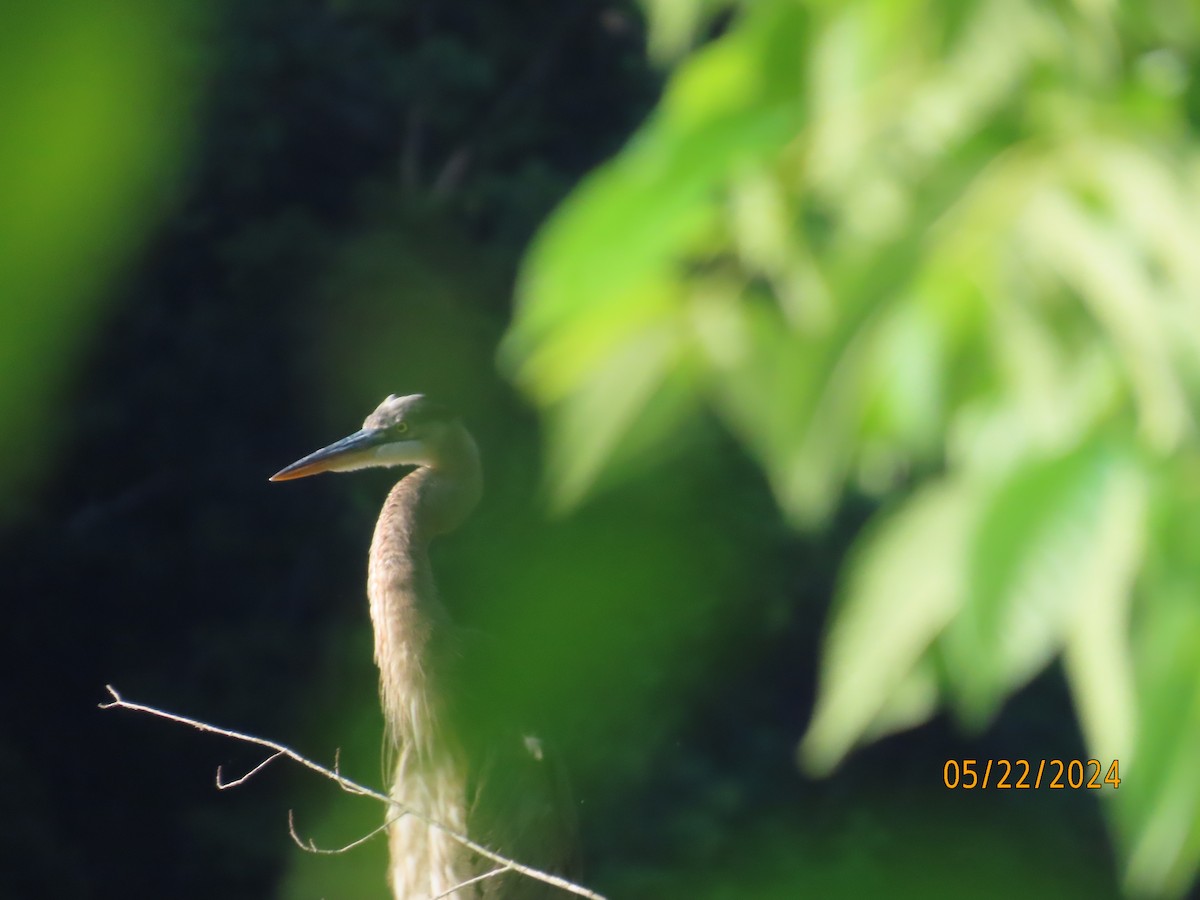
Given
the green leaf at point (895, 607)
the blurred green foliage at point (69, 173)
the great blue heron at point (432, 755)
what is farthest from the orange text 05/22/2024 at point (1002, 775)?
the green leaf at point (895, 607)

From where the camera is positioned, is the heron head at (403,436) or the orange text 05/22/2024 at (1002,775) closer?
the heron head at (403,436)

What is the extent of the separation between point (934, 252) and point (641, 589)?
5.55m

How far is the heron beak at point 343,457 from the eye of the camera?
9.35 feet

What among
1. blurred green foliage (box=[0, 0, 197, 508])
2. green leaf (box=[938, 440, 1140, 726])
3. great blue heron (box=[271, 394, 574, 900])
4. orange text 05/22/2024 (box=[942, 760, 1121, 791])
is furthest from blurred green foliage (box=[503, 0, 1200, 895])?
orange text 05/22/2024 (box=[942, 760, 1121, 791])

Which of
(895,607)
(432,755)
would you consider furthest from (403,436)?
(895,607)

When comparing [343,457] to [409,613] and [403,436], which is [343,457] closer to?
[403,436]

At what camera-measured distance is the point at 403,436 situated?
301 centimetres

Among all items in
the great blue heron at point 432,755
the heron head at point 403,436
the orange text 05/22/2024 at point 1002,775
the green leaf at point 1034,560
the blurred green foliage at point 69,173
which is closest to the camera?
the green leaf at point 1034,560

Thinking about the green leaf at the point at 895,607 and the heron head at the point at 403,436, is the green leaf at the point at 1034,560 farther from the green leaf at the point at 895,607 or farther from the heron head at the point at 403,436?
the heron head at the point at 403,436

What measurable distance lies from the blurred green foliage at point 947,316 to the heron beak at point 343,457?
2313mm

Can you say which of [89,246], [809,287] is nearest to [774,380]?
[809,287]

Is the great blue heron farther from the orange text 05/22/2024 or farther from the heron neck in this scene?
the orange text 05/22/2024

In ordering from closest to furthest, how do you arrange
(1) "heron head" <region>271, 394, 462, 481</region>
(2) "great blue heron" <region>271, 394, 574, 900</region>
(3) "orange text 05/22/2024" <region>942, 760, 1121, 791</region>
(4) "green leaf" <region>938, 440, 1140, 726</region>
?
1. (4) "green leaf" <region>938, 440, 1140, 726</region>
2. (2) "great blue heron" <region>271, 394, 574, 900</region>
3. (1) "heron head" <region>271, 394, 462, 481</region>
4. (3) "orange text 05/22/2024" <region>942, 760, 1121, 791</region>

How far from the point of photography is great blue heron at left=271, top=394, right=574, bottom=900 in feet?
9.04
